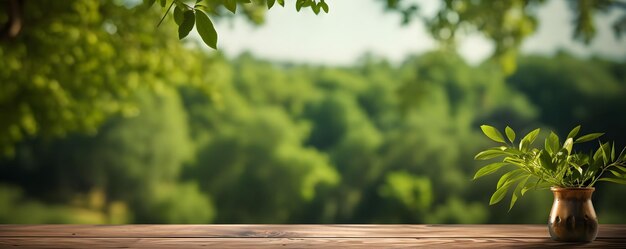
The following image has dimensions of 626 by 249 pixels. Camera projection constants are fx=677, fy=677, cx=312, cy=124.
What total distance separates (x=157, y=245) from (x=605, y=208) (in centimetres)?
1075

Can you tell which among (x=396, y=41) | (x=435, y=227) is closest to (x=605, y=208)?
(x=396, y=41)

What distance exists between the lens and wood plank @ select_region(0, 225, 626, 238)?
1576mm

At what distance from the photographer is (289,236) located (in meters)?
1.56

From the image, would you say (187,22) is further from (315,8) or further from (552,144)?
(552,144)

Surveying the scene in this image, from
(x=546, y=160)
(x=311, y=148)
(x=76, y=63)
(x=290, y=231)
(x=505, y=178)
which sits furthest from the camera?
(x=311, y=148)

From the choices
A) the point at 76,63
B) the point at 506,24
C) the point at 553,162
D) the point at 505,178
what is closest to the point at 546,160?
the point at 553,162

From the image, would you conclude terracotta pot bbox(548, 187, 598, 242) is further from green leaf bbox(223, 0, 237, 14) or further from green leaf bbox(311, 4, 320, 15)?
green leaf bbox(223, 0, 237, 14)

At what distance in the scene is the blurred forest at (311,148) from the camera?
1040 cm

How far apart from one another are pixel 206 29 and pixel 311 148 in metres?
10.8

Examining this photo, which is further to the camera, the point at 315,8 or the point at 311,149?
the point at 311,149

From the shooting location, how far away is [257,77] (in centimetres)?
1220

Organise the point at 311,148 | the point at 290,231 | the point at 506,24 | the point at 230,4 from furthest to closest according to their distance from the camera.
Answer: the point at 311,148
the point at 506,24
the point at 290,231
the point at 230,4

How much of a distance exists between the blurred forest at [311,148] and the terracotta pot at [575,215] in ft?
26.2

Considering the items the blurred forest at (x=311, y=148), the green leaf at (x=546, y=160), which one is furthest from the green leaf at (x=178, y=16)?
the blurred forest at (x=311, y=148)
